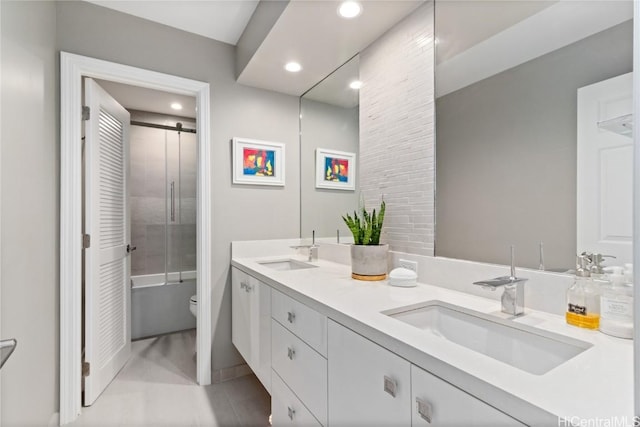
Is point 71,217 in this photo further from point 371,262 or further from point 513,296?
point 513,296

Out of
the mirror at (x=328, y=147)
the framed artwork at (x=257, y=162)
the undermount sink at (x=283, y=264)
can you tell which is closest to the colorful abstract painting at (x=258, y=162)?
the framed artwork at (x=257, y=162)

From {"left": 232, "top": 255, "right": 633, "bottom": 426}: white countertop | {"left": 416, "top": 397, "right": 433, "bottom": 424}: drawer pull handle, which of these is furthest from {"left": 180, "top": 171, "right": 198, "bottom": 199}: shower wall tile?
{"left": 416, "top": 397, "right": 433, "bottom": 424}: drawer pull handle

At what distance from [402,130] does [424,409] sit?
128 centimetres

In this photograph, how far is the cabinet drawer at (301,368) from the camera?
1083 millimetres

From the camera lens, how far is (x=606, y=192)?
3.05 ft

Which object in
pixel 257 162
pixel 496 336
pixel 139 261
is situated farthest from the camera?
pixel 139 261

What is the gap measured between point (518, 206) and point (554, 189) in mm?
133

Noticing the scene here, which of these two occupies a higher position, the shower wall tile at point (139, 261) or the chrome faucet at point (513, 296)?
the chrome faucet at point (513, 296)

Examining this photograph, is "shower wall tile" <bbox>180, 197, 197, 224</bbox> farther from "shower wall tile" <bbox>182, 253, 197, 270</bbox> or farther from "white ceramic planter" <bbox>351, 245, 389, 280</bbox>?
"white ceramic planter" <bbox>351, 245, 389, 280</bbox>

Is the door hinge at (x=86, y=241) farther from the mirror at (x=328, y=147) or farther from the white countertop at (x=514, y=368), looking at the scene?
the white countertop at (x=514, y=368)

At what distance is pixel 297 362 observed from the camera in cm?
125

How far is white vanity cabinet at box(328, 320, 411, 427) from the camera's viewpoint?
0.75 meters

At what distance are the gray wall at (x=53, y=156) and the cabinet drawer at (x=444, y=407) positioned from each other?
4.94ft

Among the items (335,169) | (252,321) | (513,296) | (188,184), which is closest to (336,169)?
(335,169)
